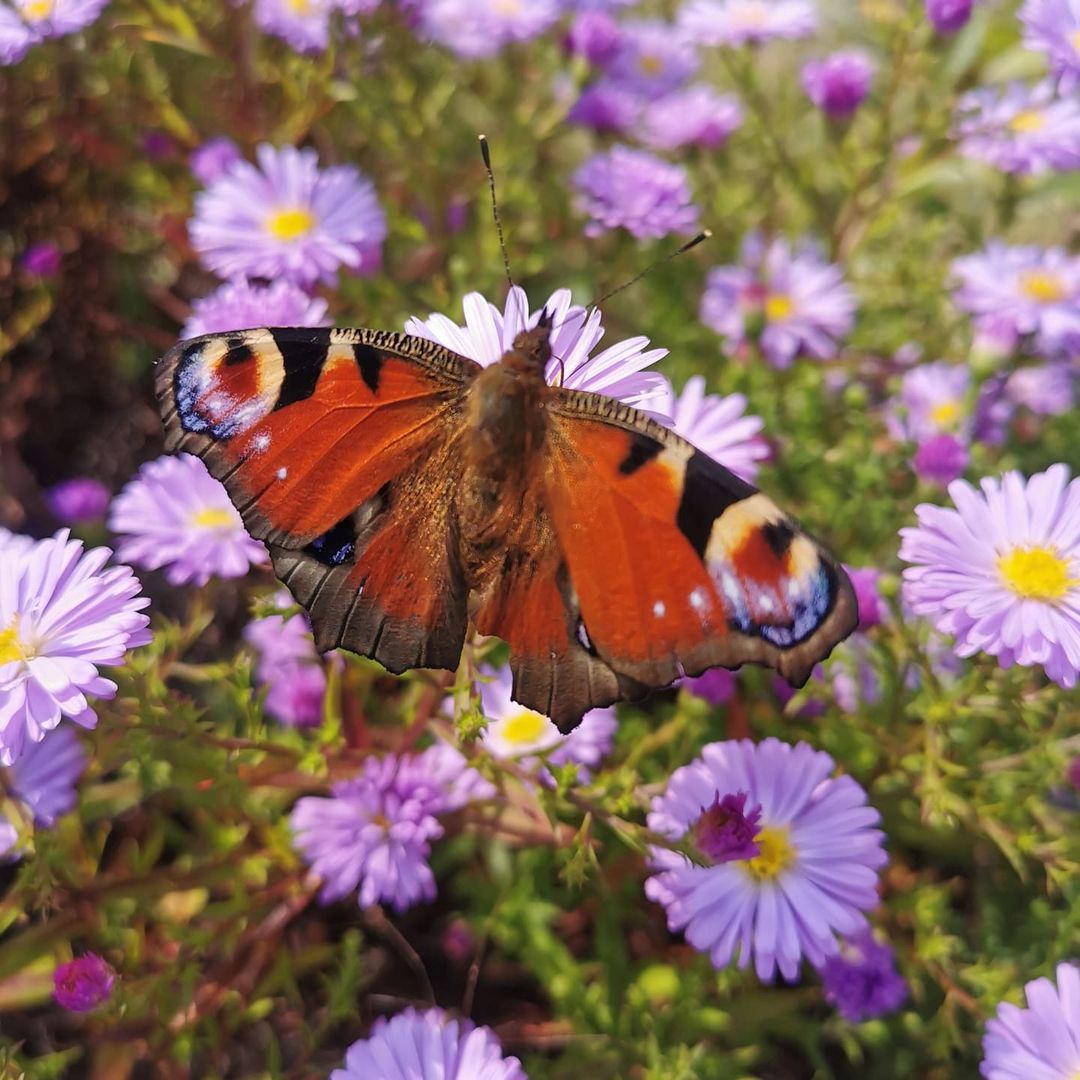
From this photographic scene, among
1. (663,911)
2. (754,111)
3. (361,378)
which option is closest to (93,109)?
(754,111)

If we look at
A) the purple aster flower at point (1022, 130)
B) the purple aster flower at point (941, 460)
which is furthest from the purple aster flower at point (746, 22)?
the purple aster flower at point (941, 460)

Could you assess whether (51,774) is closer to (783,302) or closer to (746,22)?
(783,302)

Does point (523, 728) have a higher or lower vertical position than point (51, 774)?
lower

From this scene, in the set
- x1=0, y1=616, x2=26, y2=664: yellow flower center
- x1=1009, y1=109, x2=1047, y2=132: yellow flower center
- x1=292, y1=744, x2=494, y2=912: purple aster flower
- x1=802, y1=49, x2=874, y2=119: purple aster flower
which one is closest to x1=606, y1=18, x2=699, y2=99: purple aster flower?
x1=802, y1=49, x2=874, y2=119: purple aster flower

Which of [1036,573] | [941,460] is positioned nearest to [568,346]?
[1036,573]

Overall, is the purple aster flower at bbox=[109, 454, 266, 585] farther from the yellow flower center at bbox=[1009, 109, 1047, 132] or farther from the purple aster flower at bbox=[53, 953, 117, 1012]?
the yellow flower center at bbox=[1009, 109, 1047, 132]

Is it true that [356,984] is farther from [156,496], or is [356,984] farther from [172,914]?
[156,496]
